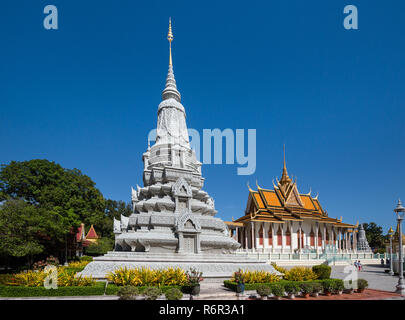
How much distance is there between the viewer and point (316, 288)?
13281 millimetres

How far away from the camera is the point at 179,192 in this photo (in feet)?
66.8

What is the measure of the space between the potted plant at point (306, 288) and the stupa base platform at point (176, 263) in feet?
15.5

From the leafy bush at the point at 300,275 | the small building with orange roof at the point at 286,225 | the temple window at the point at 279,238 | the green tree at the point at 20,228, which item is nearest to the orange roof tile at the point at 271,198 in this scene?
the small building with orange roof at the point at 286,225

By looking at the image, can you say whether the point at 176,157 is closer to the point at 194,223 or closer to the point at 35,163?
the point at 194,223

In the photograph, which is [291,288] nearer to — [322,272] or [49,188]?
[322,272]

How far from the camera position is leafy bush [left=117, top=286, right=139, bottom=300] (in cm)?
1084

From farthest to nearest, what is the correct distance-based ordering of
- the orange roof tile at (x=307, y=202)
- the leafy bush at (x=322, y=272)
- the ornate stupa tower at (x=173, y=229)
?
the orange roof tile at (x=307, y=202) < the ornate stupa tower at (x=173, y=229) < the leafy bush at (x=322, y=272)

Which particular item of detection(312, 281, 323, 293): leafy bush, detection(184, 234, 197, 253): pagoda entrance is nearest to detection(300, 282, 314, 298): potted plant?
detection(312, 281, 323, 293): leafy bush

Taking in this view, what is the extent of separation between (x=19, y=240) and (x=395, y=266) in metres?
32.5

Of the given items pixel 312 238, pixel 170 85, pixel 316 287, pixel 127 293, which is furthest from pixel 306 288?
pixel 312 238

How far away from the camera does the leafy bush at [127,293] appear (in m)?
10.8

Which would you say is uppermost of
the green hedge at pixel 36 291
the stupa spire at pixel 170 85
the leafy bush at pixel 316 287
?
the stupa spire at pixel 170 85

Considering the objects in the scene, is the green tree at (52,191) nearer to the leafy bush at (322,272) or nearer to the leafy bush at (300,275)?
the leafy bush at (300,275)
